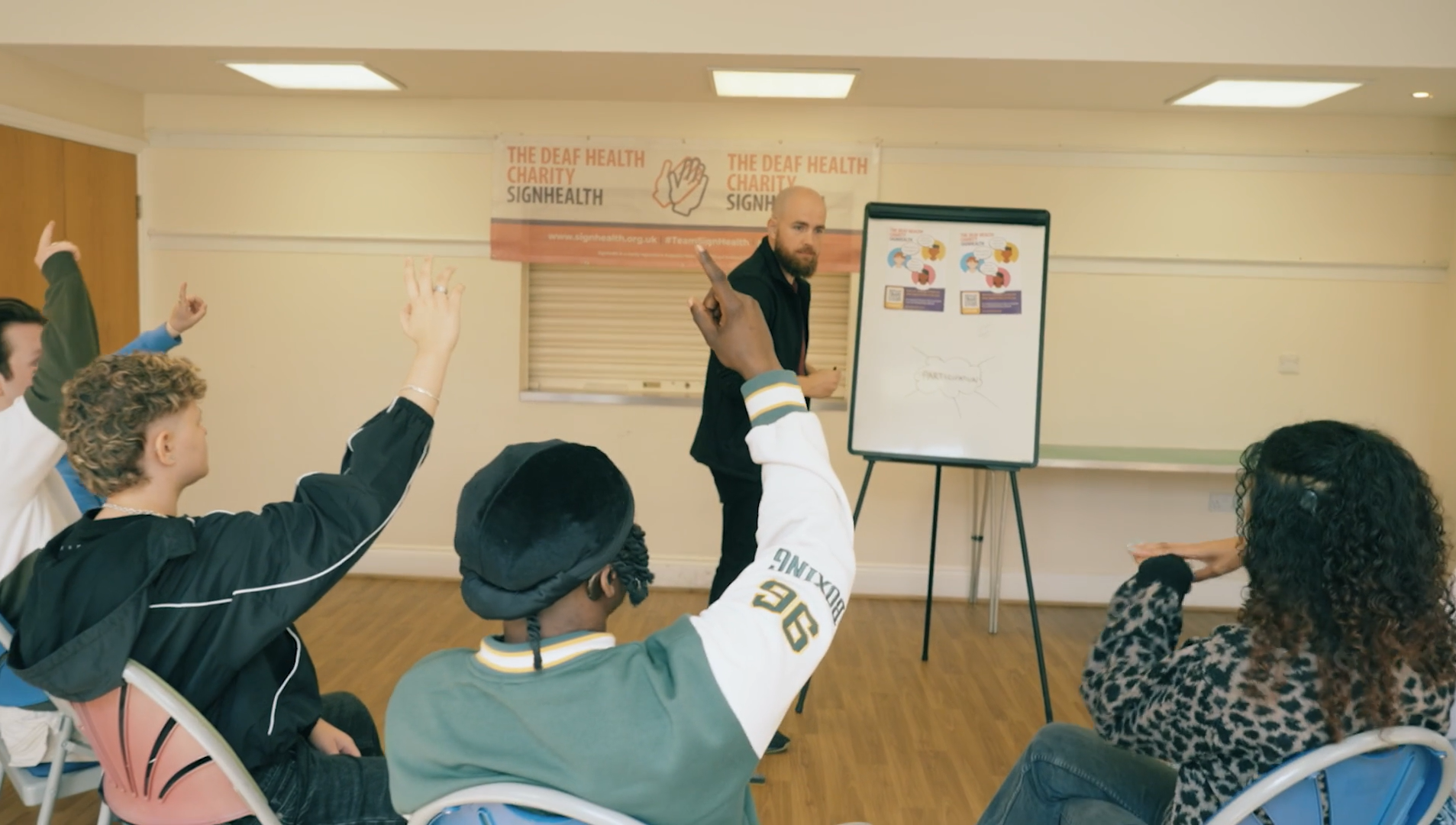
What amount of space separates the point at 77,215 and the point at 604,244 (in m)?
2.33

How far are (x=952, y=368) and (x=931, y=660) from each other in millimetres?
1296

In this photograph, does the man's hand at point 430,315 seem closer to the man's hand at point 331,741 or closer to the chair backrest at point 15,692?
the man's hand at point 331,741

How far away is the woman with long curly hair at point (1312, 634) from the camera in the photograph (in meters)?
1.47

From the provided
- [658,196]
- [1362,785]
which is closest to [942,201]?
[658,196]

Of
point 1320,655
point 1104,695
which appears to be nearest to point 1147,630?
point 1104,695

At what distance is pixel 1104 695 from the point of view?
1.68 metres

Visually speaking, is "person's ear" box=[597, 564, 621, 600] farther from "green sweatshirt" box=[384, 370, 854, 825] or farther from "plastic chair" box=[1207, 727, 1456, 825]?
"plastic chair" box=[1207, 727, 1456, 825]

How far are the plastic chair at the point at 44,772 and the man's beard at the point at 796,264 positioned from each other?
2.21 m

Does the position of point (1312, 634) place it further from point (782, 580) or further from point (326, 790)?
point (326, 790)

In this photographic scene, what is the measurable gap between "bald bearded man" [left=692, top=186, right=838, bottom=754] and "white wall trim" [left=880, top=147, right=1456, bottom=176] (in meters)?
1.94

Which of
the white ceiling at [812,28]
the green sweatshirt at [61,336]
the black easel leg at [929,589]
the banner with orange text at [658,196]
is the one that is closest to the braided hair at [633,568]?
the green sweatshirt at [61,336]

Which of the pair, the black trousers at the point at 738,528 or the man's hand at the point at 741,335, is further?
the black trousers at the point at 738,528

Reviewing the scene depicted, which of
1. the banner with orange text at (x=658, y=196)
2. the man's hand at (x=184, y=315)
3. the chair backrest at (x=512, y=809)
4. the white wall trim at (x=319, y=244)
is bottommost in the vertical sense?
the chair backrest at (x=512, y=809)

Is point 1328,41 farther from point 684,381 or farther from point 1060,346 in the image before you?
point 684,381
